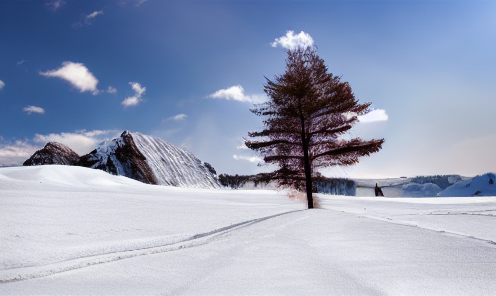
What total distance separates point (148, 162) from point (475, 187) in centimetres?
1990

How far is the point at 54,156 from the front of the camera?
23.9 metres

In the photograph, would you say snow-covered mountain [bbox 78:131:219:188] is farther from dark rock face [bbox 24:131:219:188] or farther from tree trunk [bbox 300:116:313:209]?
tree trunk [bbox 300:116:313:209]

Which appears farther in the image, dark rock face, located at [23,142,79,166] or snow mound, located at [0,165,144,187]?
dark rock face, located at [23,142,79,166]

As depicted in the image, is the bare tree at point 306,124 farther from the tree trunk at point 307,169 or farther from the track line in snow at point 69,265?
the track line in snow at point 69,265

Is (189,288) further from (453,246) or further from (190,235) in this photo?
(453,246)

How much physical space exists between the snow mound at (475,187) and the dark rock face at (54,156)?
25.7 m

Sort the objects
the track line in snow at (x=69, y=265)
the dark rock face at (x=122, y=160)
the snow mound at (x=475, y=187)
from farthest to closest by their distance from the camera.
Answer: the dark rock face at (x=122, y=160), the snow mound at (x=475, y=187), the track line in snow at (x=69, y=265)

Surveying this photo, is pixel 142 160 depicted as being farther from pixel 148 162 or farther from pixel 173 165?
pixel 173 165

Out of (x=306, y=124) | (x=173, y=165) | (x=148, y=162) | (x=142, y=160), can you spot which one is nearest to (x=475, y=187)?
(x=306, y=124)

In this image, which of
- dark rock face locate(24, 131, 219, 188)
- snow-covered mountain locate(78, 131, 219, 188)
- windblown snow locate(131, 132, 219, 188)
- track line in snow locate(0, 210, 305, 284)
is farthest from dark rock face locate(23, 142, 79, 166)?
track line in snow locate(0, 210, 305, 284)

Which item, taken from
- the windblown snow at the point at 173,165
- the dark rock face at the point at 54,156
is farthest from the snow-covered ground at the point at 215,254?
the dark rock face at the point at 54,156

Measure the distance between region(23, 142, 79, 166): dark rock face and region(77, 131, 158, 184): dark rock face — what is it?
11.3 feet

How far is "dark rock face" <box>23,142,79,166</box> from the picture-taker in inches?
914

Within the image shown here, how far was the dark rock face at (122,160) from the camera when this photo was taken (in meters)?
20.0
